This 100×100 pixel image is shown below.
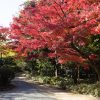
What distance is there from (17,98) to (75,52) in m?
4.22

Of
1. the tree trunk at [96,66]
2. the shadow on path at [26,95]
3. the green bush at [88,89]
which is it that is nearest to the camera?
the shadow on path at [26,95]

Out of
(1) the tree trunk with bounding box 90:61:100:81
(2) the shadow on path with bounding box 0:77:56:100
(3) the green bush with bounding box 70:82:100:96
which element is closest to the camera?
(2) the shadow on path with bounding box 0:77:56:100

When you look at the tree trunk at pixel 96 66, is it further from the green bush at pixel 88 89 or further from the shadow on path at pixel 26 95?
the shadow on path at pixel 26 95

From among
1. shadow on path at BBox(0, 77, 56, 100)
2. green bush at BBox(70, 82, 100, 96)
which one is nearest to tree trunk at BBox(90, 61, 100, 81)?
green bush at BBox(70, 82, 100, 96)

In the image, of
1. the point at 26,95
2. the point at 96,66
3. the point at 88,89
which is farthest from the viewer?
the point at 88,89

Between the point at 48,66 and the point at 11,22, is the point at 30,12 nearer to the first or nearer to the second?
the point at 11,22

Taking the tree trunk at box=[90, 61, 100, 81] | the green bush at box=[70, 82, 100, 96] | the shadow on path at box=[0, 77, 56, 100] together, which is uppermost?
the tree trunk at box=[90, 61, 100, 81]

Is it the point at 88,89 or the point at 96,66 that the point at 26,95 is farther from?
the point at 96,66

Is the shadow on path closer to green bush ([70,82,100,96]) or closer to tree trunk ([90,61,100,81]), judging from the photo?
green bush ([70,82,100,96])

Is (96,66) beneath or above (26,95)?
above

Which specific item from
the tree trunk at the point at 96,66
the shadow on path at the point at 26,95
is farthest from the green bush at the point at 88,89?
the shadow on path at the point at 26,95

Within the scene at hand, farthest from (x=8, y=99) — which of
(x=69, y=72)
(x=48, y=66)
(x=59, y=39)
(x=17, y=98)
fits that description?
(x=48, y=66)

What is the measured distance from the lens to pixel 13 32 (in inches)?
807

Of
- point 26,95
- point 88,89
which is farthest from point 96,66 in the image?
point 26,95
